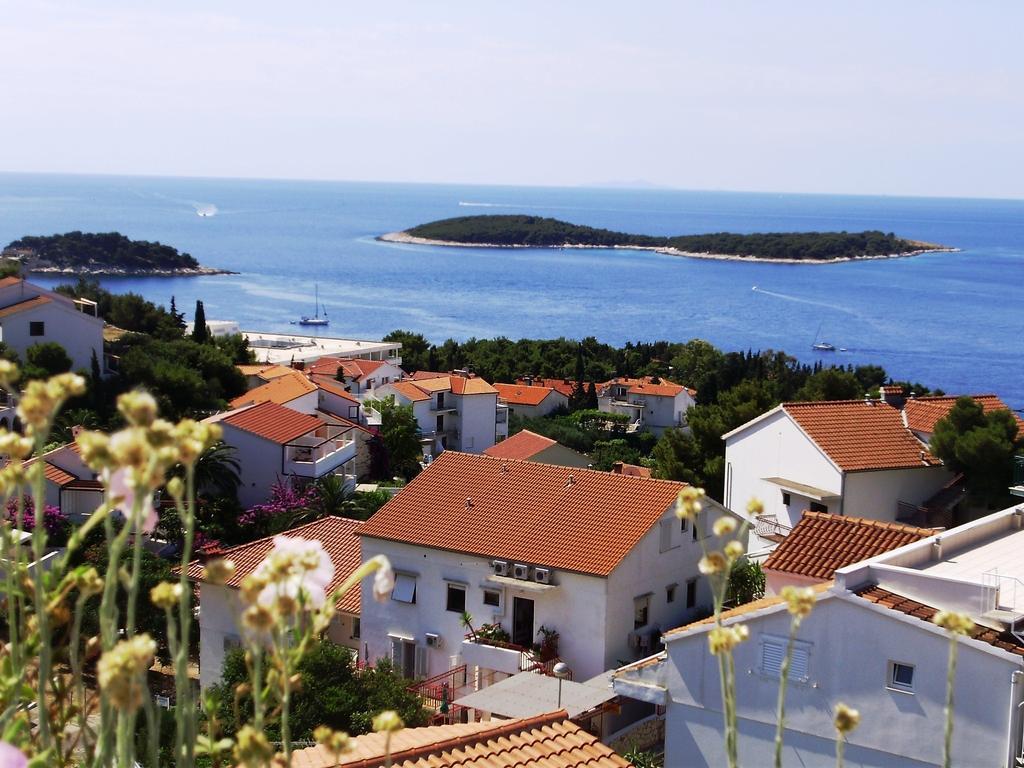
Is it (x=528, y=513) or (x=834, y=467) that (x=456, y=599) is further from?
(x=834, y=467)

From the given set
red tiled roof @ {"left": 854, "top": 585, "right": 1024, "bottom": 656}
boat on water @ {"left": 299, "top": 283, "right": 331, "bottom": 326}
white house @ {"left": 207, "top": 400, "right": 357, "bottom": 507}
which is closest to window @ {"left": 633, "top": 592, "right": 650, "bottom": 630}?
red tiled roof @ {"left": 854, "top": 585, "right": 1024, "bottom": 656}

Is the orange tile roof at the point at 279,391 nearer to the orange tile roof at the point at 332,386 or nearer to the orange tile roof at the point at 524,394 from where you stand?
the orange tile roof at the point at 332,386

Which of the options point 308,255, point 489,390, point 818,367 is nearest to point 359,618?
point 489,390

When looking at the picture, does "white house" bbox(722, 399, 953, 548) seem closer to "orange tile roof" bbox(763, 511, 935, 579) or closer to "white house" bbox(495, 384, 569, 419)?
"orange tile roof" bbox(763, 511, 935, 579)

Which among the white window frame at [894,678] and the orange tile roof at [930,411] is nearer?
the white window frame at [894,678]

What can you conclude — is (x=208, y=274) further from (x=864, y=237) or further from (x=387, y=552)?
(x=387, y=552)

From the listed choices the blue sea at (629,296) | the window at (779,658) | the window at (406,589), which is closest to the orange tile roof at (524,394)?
the blue sea at (629,296)
